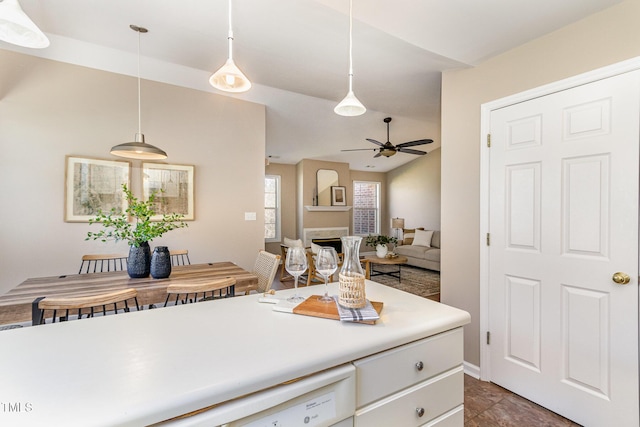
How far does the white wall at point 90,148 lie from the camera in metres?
2.64

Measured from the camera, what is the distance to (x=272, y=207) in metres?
6.93

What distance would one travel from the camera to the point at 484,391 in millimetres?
2162

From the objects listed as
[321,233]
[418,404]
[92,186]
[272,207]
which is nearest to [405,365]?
[418,404]

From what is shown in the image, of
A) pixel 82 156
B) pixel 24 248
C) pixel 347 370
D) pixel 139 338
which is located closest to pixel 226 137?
pixel 82 156

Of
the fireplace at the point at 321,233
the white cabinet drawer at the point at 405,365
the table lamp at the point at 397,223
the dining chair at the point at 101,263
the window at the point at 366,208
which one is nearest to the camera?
the white cabinet drawer at the point at 405,365

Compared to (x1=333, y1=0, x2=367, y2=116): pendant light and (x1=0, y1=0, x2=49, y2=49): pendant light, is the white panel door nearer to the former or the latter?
(x1=333, y1=0, x2=367, y2=116): pendant light

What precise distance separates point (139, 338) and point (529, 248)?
7.64 feet

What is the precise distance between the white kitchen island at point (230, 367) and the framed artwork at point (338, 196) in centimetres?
629

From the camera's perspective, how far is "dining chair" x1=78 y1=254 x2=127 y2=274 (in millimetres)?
2760

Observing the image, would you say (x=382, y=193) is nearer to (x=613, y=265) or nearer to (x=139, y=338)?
(x=613, y=265)

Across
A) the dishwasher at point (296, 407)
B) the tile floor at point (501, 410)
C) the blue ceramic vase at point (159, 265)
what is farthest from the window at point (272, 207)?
the dishwasher at point (296, 407)

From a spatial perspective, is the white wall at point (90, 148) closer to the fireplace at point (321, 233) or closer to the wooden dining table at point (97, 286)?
the wooden dining table at point (97, 286)

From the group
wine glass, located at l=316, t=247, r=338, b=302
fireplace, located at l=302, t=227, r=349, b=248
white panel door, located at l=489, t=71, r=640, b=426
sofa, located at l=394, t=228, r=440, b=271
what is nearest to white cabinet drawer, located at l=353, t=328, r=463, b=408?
wine glass, located at l=316, t=247, r=338, b=302

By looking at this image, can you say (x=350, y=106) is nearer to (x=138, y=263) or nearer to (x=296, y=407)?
(x=296, y=407)
